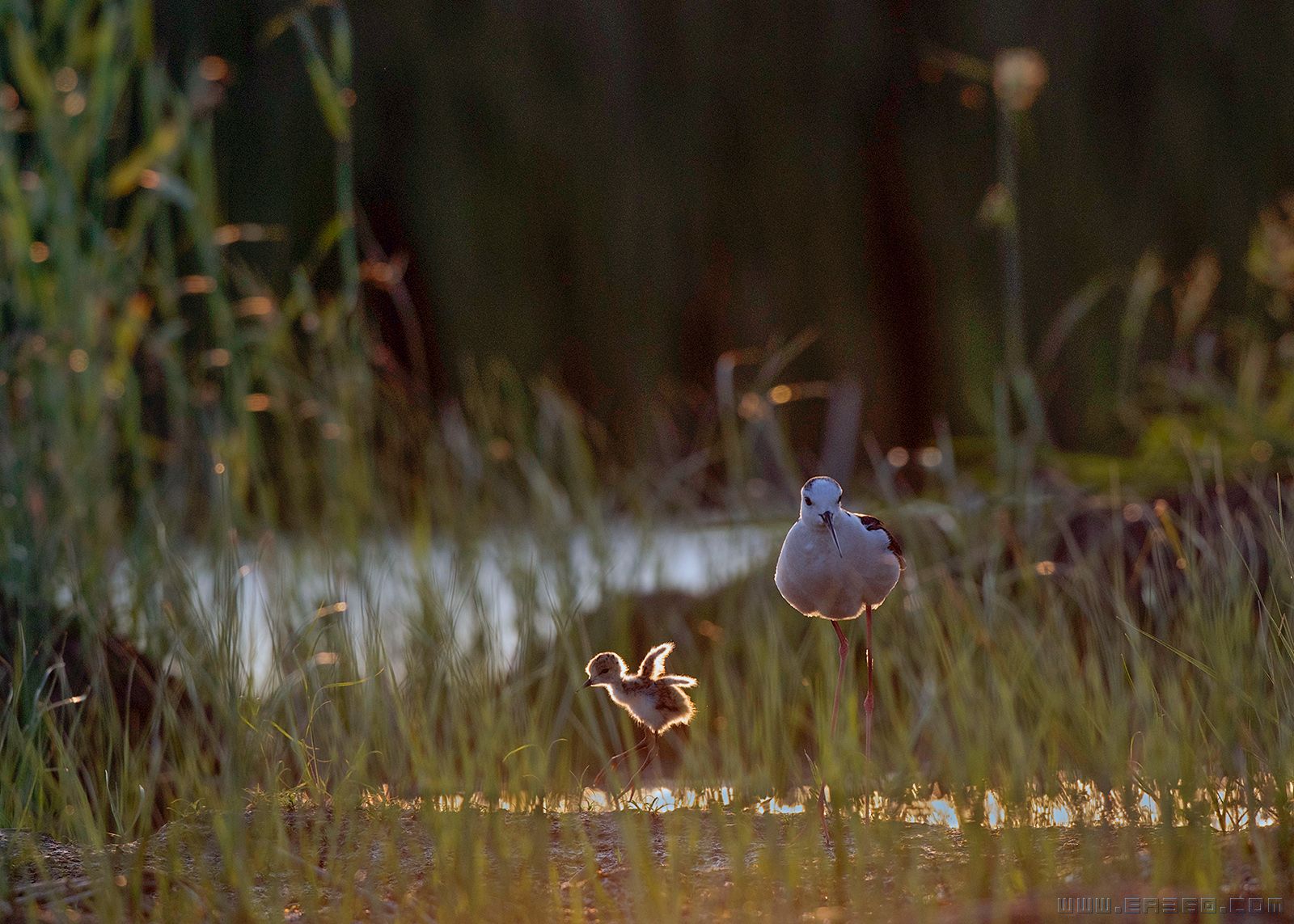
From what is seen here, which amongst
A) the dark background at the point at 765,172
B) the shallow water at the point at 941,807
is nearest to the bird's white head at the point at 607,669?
the shallow water at the point at 941,807

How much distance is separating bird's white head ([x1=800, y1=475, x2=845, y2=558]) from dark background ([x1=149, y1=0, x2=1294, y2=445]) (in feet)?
14.3

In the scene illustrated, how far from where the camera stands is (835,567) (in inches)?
63.5

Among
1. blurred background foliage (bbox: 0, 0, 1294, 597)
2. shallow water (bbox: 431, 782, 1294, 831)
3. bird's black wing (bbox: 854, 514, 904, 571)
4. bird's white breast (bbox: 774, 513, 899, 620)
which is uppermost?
blurred background foliage (bbox: 0, 0, 1294, 597)

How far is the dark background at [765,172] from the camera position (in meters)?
5.89

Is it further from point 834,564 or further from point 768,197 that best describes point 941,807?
point 768,197

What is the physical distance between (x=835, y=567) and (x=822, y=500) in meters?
0.12

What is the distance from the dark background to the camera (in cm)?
589

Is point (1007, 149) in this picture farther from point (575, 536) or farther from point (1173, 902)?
point (1173, 902)

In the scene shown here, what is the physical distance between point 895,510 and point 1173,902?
1891 millimetres

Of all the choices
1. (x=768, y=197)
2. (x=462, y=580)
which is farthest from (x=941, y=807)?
(x=768, y=197)

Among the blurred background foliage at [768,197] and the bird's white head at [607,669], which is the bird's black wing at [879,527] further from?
the blurred background foliage at [768,197]

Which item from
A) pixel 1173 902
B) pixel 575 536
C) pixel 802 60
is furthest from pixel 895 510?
pixel 802 60

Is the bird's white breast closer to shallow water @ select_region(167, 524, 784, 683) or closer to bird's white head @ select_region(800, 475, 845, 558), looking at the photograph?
bird's white head @ select_region(800, 475, 845, 558)

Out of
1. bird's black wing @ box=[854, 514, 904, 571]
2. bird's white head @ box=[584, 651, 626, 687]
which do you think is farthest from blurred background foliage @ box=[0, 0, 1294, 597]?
bird's black wing @ box=[854, 514, 904, 571]
